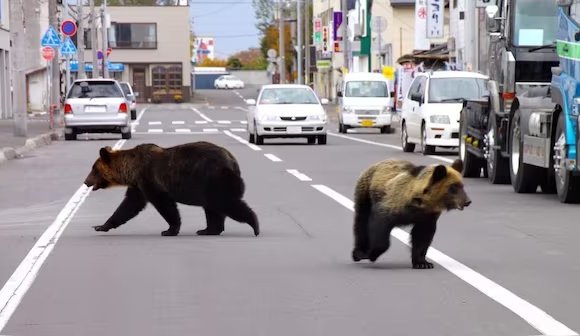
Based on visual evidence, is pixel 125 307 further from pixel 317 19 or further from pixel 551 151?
pixel 317 19

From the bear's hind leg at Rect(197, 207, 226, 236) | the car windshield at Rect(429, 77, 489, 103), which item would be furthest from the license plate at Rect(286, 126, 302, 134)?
the bear's hind leg at Rect(197, 207, 226, 236)

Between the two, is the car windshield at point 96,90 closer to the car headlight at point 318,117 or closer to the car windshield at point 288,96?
the car windshield at point 288,96

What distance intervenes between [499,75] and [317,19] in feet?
322

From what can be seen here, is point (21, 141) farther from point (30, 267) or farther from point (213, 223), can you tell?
point (30, 267)

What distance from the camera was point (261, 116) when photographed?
1384 inches

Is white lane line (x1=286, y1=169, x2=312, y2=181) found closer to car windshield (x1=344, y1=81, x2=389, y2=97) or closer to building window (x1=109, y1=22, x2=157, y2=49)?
car windshield (x1=344, y1=81, x2=389, y2=97)

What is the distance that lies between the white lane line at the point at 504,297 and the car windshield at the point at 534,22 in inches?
316

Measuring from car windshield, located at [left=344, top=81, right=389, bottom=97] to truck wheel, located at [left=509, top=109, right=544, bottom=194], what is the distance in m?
25.6

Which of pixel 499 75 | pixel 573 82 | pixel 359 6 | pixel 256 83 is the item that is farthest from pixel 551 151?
pixel 256 83

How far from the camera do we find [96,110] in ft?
127

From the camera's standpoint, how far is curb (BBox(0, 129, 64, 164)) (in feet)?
96.7

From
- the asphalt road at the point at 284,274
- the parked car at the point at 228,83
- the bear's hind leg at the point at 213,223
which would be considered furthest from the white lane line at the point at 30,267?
the parked car at the point at 228,83

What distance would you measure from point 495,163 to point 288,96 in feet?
49.7

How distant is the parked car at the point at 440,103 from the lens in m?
29.2
